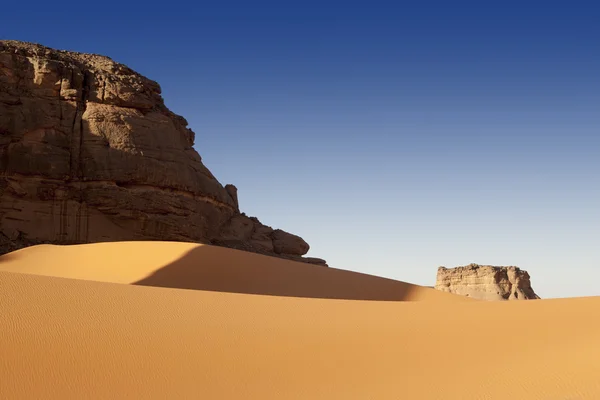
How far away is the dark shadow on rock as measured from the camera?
1553cm

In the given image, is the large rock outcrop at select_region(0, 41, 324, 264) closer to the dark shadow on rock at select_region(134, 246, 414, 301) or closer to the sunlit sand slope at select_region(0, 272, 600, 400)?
the dark shadow on rock at select_region(134, 246, 414, 301)

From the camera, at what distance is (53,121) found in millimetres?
25469

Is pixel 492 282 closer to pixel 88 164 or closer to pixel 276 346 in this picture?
pixel 88 164

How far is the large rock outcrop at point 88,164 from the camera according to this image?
24.2 metres

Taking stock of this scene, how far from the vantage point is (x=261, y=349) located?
18.0ft

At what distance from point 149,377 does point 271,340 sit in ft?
4.77

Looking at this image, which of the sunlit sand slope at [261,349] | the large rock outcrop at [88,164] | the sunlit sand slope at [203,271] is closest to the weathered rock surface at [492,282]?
the large rock outcrop at [88,164]

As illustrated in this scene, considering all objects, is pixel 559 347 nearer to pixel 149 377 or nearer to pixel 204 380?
pixel 204 380

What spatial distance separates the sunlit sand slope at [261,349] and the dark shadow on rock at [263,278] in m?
8.15

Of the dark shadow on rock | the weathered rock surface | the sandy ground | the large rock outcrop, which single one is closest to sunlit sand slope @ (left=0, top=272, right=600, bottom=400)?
the sandy ground

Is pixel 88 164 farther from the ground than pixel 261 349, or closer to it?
farther from the ground

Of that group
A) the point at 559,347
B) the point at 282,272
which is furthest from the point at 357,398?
the point at 282,272

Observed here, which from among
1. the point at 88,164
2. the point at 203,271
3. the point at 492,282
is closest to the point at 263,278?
the point at 203,271

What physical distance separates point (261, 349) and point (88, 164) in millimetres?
22034
